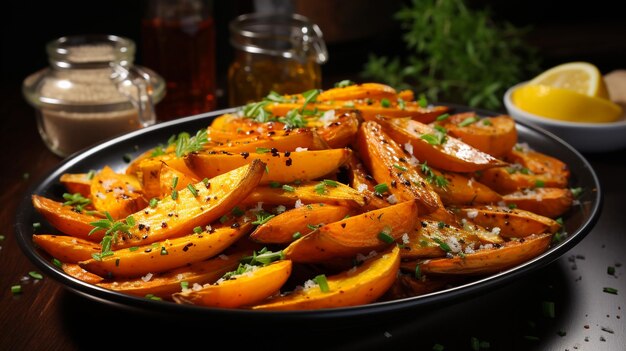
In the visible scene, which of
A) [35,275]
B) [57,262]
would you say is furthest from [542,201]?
[35,275]

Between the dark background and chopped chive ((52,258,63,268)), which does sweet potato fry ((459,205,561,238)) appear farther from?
the dark background

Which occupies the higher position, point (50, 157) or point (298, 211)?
point (298, 211)

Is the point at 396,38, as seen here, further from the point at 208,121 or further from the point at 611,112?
the point at 208,121

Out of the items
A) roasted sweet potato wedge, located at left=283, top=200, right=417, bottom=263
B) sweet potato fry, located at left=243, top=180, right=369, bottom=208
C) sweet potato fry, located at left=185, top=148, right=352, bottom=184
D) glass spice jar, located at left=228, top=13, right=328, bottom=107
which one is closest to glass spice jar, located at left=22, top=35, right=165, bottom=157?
glass spice jar, located at left=228, top=13, right=328, bottom=107

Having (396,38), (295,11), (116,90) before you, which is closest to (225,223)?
(116,90)

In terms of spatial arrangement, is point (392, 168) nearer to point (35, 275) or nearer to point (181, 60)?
point (35, 275)

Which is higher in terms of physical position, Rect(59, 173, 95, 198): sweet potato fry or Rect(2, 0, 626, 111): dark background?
Rect(59, 173, 95, 198): sweet potato fry
